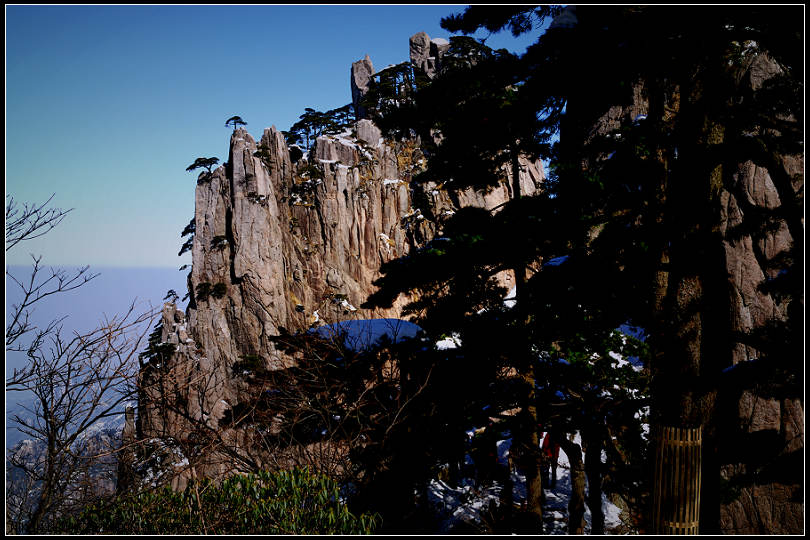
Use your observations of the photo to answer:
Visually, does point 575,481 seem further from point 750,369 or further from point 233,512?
point 233,512

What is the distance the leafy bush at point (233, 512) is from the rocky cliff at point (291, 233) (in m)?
22.8

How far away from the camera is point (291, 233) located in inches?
1474

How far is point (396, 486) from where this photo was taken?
7641 millimetres

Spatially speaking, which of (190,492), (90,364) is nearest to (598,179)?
(190,492)

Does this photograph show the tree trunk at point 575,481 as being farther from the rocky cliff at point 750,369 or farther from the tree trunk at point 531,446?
the rocky cliff at point 750,369

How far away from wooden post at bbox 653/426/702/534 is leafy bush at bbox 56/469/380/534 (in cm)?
319

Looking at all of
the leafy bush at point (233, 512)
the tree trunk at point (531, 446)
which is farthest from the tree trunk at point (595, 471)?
the leafy bush at point (233, 512)

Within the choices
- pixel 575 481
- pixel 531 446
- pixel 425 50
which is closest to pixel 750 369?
pixel 531 446

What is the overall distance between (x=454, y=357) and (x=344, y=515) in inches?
149

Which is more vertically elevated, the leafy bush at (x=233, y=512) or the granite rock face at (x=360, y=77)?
the granite rock face at (x=360, y=77)

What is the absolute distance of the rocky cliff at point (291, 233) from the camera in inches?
1231

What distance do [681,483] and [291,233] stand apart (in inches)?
1432

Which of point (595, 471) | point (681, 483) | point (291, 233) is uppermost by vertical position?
point (291, 233)

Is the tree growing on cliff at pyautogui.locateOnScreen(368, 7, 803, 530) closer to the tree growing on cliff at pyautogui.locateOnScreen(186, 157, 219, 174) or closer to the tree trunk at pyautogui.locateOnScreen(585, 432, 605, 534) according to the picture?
the tree trunk at pyautogui.locateOnScreen(585, 432, 605, 534)
